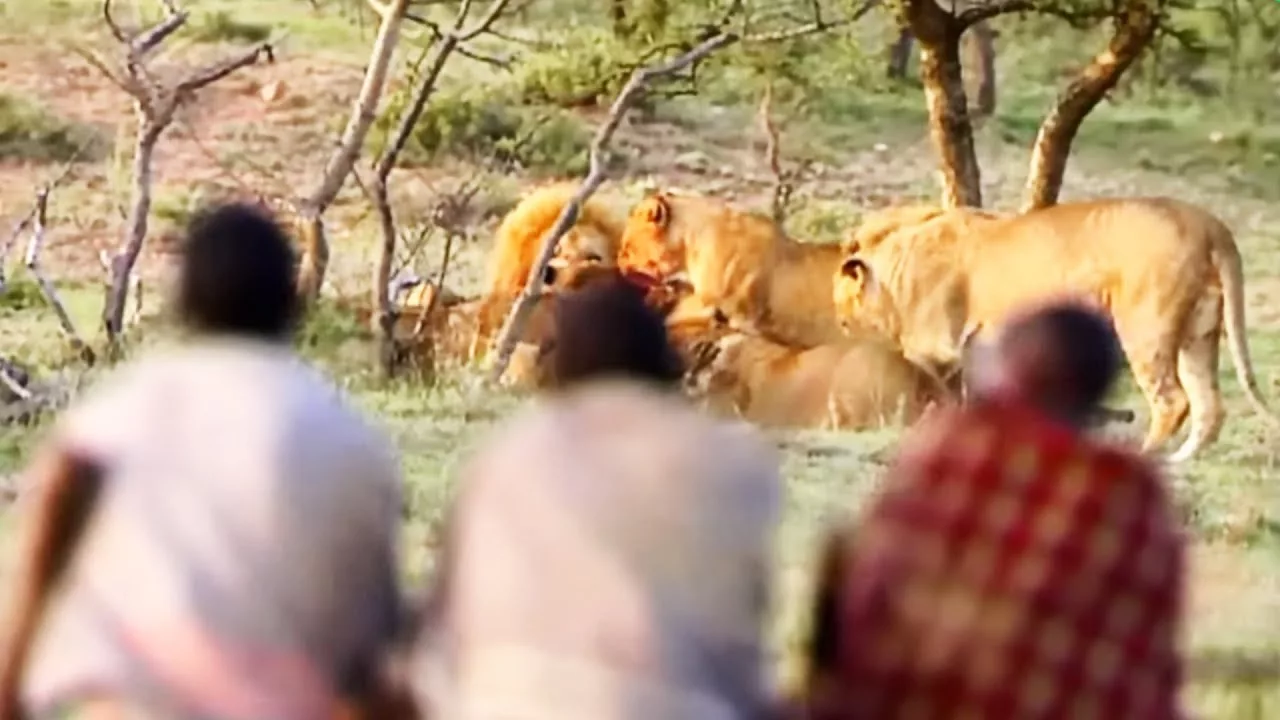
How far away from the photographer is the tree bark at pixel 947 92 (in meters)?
12.3

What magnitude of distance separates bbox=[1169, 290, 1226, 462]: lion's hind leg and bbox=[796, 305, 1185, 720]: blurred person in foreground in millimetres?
6769

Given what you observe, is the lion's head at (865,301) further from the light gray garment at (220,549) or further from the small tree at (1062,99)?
the light gray garment at (220,549)

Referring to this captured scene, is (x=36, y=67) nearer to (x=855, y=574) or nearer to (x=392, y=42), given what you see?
(x=392, y=42)

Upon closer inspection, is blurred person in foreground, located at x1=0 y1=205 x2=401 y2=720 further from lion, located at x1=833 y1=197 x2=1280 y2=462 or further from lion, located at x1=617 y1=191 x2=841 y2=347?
lion, located at x1=617 y1=191 x2=841 y2=347

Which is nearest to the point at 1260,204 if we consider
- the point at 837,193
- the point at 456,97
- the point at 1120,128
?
the point at 1120,128

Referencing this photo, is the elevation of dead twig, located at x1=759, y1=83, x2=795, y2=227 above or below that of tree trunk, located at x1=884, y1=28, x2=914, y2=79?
below

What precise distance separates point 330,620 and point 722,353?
7.63 m

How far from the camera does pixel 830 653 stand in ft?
10.6

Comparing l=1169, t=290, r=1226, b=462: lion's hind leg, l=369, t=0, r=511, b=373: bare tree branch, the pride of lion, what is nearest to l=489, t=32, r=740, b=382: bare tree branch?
the pride of lion

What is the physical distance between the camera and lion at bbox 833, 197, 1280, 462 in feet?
32.5

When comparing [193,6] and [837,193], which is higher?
[193,6]

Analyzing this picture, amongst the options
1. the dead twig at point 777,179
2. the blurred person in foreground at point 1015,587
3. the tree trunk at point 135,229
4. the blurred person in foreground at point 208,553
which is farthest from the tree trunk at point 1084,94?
the blurred person in foreground at point 208,553

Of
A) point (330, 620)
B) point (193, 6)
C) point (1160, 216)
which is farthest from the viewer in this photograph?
point (193, 6)

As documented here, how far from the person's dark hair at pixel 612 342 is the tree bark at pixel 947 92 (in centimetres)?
919
